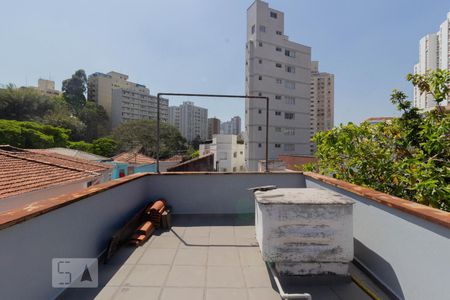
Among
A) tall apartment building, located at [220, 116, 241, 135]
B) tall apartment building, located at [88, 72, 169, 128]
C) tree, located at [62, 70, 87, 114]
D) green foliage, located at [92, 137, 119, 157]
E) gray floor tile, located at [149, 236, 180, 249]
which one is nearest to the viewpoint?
Result: gray floor tile, located at [149, 236, 180, 249]

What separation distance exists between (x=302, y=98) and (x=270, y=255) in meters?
32.9

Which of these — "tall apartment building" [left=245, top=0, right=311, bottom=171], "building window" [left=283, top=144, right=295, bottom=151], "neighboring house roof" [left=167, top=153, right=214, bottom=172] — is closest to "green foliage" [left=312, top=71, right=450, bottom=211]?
"neighboring house roof" [left=167, top=153, right=214, bottom=172]

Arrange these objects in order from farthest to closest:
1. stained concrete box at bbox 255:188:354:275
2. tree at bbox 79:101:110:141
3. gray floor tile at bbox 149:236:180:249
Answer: tree at bbox 79:101:110:141 → gray floor tile at bbox 149:236:180:249 → stained concrete box at bbox 255:188:354:275

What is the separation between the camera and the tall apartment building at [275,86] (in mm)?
29188

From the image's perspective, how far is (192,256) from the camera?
3.00m

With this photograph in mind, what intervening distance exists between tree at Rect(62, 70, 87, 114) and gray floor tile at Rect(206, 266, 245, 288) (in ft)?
204

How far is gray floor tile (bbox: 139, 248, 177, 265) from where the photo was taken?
2.84m

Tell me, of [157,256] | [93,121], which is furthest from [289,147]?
[93,121]

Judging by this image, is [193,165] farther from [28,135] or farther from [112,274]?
[28,135]

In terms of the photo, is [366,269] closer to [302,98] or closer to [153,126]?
[302,98]

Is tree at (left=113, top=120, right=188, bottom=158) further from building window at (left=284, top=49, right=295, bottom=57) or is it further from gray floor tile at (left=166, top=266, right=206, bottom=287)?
gray floor tile at (left=166, top=266, right=206, bottom=287)

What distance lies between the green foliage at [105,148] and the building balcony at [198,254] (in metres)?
36.3

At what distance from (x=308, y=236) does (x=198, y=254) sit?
4.83 feet

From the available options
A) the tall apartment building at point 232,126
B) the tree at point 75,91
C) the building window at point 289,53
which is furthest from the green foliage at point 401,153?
the tall apartment building at point 232,126
